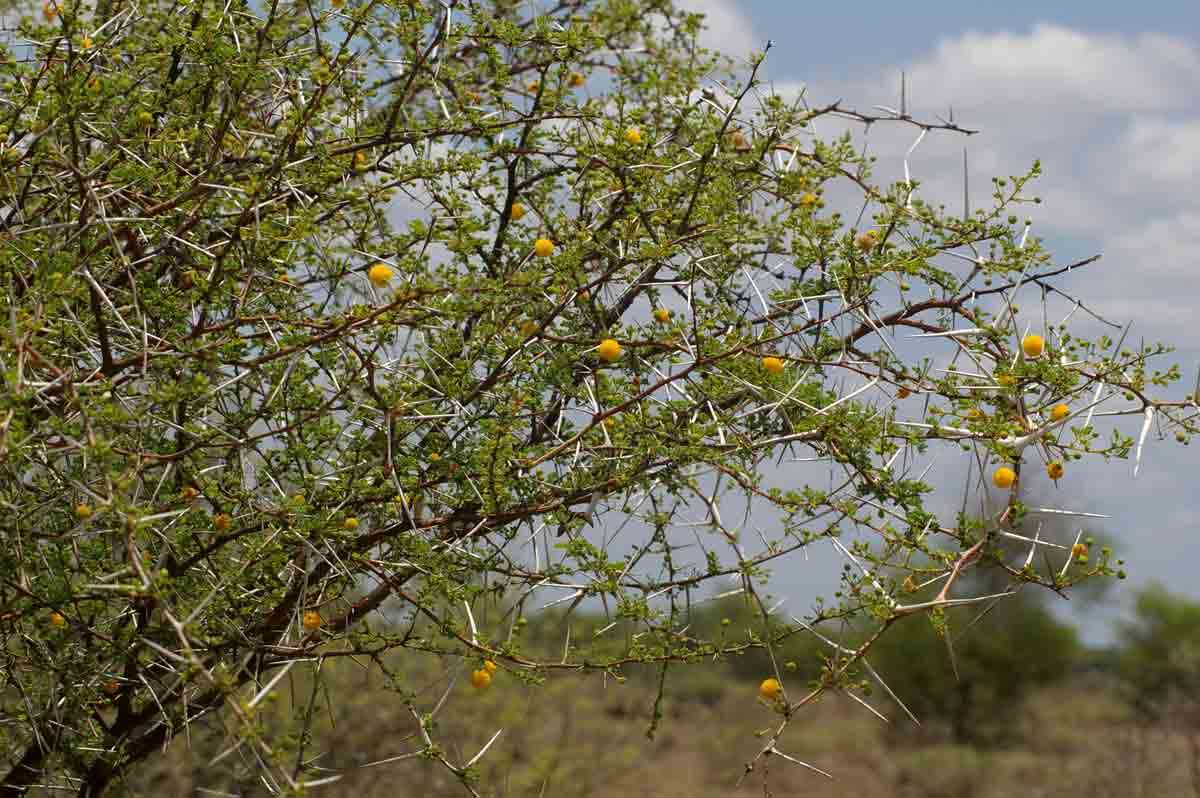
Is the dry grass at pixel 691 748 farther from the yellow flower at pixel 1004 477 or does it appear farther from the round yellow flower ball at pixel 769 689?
the yellow flower at pixel 1004 477

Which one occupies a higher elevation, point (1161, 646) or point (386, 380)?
point (1161, 646)

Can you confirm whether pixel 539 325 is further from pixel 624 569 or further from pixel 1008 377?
pixel 1008 377

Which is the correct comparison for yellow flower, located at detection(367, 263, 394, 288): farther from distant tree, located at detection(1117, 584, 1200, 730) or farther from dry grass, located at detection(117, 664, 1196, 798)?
distant tree, located at detection(1117, 584, 1200, 730)

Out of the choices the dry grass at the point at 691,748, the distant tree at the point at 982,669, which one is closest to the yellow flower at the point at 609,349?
the dry grass at the point at 691,748

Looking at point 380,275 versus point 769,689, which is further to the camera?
point 769,689

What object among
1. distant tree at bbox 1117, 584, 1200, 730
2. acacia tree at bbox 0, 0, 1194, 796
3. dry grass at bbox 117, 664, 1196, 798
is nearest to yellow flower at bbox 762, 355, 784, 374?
acacia tree at bbox 0, 0, 1194, 796

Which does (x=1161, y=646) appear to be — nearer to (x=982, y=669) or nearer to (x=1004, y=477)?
(x=982, y=669)

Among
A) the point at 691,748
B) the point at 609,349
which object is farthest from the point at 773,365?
the point at 691,748

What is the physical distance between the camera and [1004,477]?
100 inches

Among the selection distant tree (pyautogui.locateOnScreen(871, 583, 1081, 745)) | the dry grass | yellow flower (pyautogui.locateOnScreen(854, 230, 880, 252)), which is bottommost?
the dry grass

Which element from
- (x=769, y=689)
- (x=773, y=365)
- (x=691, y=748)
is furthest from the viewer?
(x=691, y=748)

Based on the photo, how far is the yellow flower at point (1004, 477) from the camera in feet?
8.38

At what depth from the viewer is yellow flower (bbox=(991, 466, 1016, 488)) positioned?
8.38ft

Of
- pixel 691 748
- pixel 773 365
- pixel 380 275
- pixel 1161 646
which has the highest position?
pixel 1161 646
